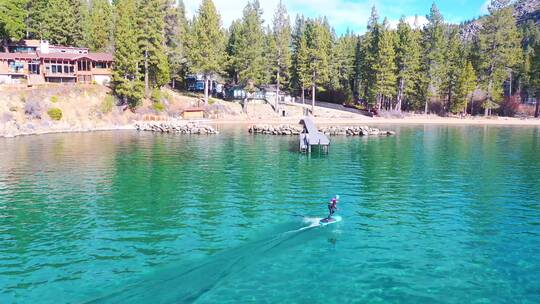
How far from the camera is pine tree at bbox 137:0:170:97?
306 feet

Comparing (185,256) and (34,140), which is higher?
(34,140)

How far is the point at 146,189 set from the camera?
35625 millimetres

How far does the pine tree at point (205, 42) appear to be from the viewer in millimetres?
98938

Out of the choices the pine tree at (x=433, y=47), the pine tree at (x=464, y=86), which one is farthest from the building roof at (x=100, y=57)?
the pine tree at (x=464, y=86)

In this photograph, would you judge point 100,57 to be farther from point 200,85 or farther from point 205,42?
point 200,85

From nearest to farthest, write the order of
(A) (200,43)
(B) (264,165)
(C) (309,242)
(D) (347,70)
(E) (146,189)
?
(C) (309,242) < (E) (146,189) < (B) (264,165) < (A) (200,43) < (D) (347,70)

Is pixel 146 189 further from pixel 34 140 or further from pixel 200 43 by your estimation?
pixel 200 43

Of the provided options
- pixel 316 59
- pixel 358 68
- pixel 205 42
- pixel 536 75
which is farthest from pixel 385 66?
pixel 205 42

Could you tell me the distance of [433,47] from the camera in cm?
11775

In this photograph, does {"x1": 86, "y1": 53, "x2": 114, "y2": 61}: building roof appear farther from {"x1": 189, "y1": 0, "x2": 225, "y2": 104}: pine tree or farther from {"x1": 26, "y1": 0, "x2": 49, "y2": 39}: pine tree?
{"x1": 26, "y1": 0, "x2": 49, "y2": 39}: pine tree

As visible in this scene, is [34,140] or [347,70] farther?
[347,70]

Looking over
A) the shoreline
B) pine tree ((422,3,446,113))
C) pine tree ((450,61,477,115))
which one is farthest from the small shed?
pine tree ((450,61,477,115))

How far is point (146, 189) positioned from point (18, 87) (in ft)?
201

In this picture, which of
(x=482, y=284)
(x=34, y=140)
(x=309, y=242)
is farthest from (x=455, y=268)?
(x=34, y=140)
